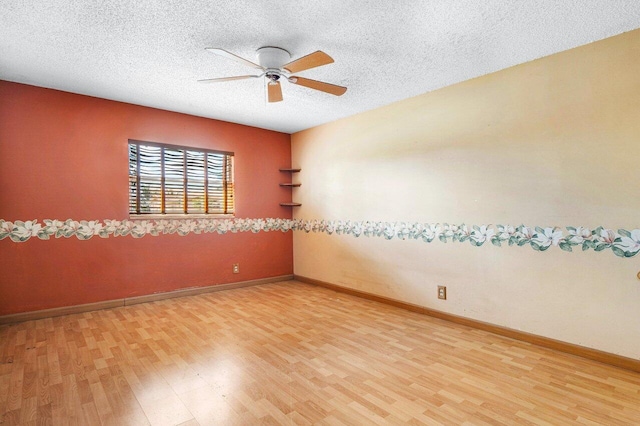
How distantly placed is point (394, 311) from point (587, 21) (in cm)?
301

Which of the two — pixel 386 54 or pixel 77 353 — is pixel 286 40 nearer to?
pixel 386 54

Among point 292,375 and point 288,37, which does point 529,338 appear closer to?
point 292,375

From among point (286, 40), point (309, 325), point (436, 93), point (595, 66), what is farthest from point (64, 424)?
point (595, 66)

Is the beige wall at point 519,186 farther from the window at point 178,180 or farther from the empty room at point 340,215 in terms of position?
the window at point 178,180

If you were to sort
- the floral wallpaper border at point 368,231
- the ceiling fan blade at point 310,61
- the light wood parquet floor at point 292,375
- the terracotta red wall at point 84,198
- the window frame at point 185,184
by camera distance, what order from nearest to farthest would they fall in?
the light wood parquet floor at point 292,375
the ceiling fan blade at point 310,61
the floral wallpaper border at point 368,231
the terracotta red wall at point 84,198
the window frame at point 185,184

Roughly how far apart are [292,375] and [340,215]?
2720 mm

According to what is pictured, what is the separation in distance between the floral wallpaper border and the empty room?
0.02 meters

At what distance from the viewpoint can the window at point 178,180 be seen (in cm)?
407

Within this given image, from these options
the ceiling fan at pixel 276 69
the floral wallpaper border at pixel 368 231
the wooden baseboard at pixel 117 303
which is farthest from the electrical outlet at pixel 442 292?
the wooden baseboard at pixel 117 303

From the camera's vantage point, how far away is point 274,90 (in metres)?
2.79

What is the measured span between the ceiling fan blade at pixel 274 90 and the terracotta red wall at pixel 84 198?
6.79 ft

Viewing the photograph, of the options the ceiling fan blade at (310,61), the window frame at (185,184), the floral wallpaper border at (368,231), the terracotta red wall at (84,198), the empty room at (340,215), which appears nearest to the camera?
the empty room at (340,215)

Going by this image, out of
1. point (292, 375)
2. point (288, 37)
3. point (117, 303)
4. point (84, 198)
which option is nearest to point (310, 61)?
point (288, 37)

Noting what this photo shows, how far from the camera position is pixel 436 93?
11.5 ft
